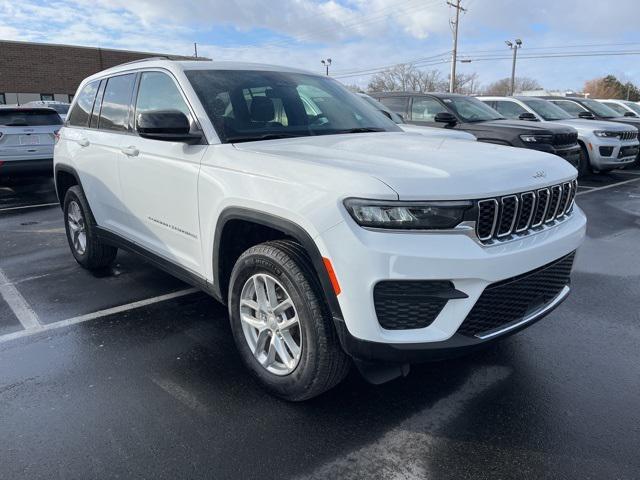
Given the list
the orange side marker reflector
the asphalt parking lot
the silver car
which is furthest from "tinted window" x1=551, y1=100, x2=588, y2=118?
the orange side marker reflector

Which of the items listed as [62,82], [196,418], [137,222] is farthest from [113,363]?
[62,82]

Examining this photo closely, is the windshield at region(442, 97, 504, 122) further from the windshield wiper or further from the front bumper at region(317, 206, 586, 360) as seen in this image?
the front bumper at region(317, 206, 586, 360)

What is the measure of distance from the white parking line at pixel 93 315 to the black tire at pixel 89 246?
903 millimetres

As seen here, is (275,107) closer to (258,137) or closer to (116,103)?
(258,137)

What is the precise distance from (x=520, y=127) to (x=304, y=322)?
26.3 ft

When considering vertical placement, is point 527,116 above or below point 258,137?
above

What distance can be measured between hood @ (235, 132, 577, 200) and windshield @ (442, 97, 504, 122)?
687 centimetres

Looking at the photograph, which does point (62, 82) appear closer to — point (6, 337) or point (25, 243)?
point (25, 243)

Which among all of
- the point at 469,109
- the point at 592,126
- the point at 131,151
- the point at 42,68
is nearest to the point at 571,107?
the point at 592,126

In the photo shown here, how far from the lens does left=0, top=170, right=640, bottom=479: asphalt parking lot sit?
8.04ft

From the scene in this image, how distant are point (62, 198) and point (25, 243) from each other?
126 cm

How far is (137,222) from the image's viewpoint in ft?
13.5

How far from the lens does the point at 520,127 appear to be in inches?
368

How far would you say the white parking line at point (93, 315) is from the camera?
12.7 feet
